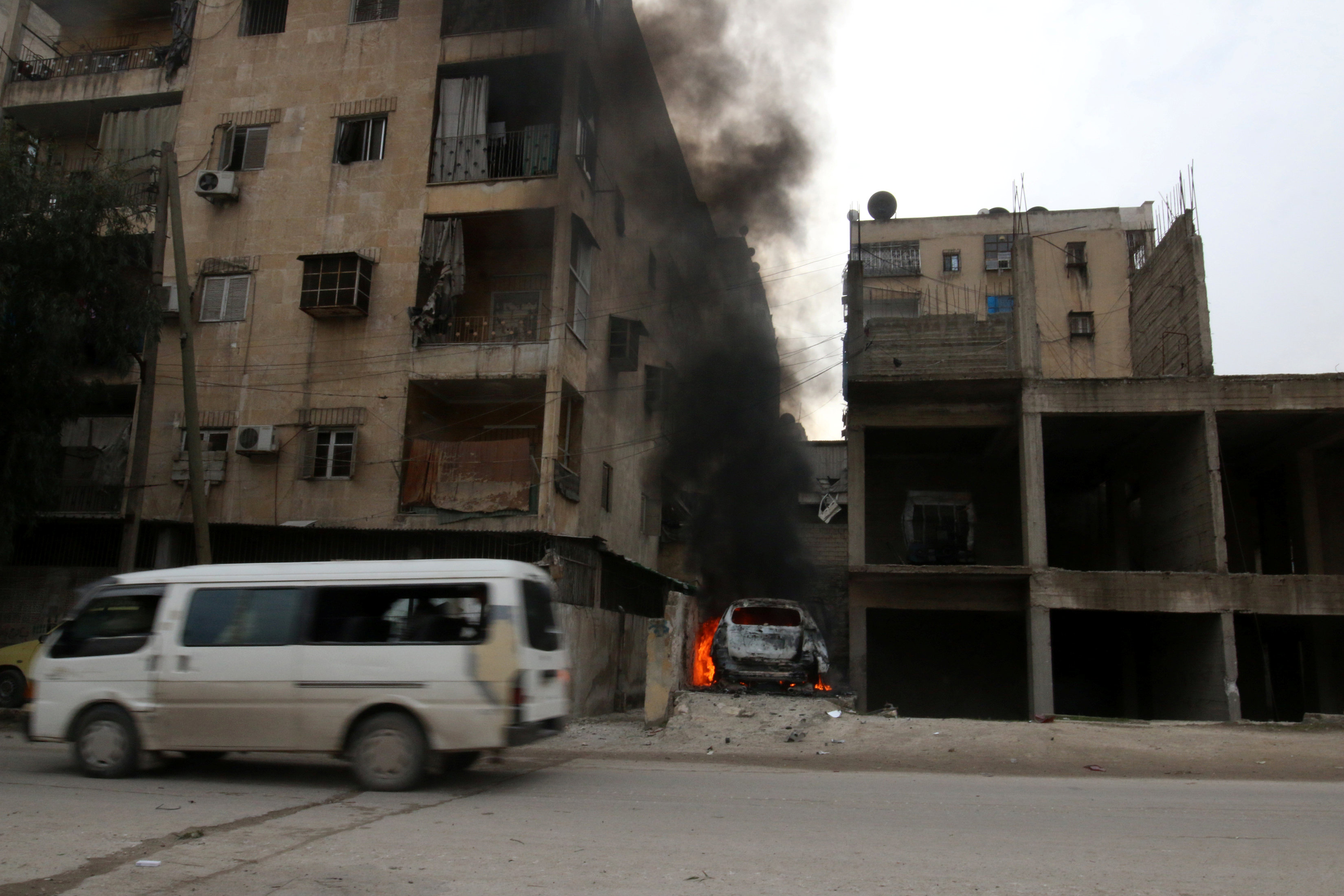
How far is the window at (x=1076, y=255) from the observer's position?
105ft

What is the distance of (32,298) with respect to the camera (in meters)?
14.3

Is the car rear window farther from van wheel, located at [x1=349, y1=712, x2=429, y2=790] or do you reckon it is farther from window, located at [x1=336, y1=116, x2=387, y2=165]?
window, located at [x1=336, y1=116, x2=387, y2=165]

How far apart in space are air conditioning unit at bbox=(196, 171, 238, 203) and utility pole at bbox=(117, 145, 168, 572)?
10.7ft

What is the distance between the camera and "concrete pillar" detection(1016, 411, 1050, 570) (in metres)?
17.7

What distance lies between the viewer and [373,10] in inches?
768

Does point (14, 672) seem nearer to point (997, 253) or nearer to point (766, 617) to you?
point (766, 617)

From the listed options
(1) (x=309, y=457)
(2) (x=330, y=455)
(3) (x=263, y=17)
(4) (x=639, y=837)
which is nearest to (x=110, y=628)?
(4) (x=639, y=837)

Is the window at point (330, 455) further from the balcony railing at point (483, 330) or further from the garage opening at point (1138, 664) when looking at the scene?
the garage opening at point (1138, 664)

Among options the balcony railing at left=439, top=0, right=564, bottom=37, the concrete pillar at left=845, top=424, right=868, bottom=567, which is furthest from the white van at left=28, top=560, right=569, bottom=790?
the balcony railing at left=439, top=0, right=564, bottom=37

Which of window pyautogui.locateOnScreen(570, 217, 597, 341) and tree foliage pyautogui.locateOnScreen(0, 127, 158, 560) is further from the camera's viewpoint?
window pyautogui.locateOnScreen(570, 217, 597, 341)

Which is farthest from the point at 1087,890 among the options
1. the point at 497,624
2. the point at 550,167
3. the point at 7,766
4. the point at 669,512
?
the point at 669,512

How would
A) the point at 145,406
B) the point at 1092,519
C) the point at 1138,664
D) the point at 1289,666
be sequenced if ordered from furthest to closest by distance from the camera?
the point at 1092,519 < the point at 1289,666 < the point at 1138,664 < the point at 145,406

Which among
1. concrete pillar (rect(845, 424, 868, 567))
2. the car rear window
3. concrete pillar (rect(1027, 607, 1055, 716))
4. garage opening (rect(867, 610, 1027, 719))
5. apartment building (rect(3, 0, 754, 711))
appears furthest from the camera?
garage opening (rect(867, 610, 1027, 719))

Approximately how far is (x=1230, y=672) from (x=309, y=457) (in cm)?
1760
